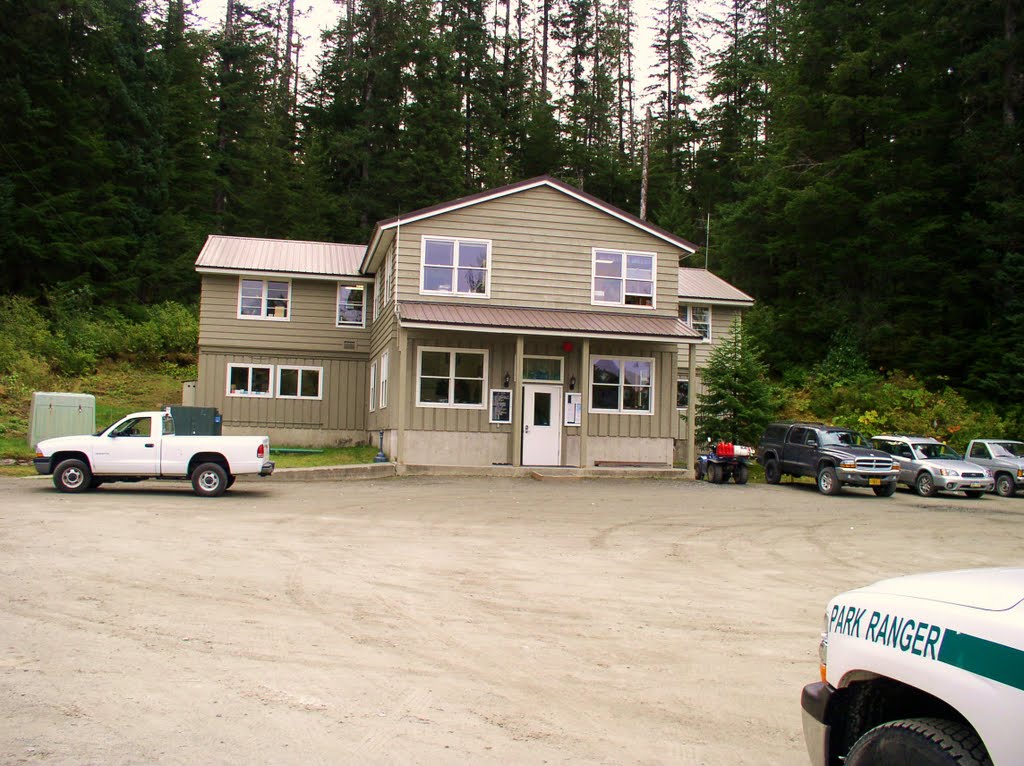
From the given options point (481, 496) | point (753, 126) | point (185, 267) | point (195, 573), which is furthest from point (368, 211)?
point (195, 573)

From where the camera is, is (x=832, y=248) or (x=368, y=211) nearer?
(x=832, y=248)

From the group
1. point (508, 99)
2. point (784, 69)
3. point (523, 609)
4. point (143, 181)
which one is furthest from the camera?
point (508, 99)

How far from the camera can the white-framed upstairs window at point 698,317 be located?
1422 inches

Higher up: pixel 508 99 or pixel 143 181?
pixel 508 99

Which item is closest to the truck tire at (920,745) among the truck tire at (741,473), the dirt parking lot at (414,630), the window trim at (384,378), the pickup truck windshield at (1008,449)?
the dirt parking lot at (414,630)

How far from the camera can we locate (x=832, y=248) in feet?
139

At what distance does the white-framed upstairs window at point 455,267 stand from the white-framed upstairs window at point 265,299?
789 centimetres

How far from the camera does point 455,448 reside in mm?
25031

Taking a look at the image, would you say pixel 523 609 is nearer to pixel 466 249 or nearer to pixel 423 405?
pixel 423 405

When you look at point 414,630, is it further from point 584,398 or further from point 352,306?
point 352,306

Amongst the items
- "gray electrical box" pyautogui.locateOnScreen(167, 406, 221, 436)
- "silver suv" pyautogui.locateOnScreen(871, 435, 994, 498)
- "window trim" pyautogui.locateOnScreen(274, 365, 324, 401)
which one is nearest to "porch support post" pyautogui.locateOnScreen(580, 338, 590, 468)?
"silver suv" pyautogui.locateOnScreen(871, 435, 994, 498)

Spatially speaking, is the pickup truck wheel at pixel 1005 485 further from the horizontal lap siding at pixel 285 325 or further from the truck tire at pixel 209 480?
the truck tire at pixel 209 480

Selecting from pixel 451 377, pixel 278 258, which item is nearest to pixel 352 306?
pixel 278 258

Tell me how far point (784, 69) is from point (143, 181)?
34.1m
